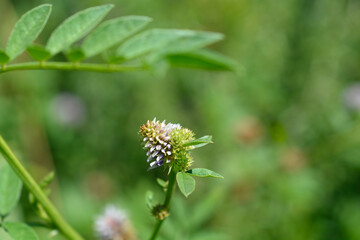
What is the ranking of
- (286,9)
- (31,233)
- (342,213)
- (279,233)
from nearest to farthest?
(31,233)
(279,233)
(342,213)
(286,9)

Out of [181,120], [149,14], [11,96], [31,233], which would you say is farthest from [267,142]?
[31,233]

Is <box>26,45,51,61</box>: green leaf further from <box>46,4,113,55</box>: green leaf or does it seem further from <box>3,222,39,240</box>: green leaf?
<box>3,222,39,240</box>: green leaf

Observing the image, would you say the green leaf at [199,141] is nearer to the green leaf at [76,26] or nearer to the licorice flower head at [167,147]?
the licorice flower head at [167,147]

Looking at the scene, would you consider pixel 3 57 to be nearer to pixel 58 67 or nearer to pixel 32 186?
pixel 58 67

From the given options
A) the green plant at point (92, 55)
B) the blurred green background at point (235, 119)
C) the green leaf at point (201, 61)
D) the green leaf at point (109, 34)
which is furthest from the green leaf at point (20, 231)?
the blurred green background at point (235, 119)

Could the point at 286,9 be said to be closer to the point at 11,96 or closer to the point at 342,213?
the point at 342,213
